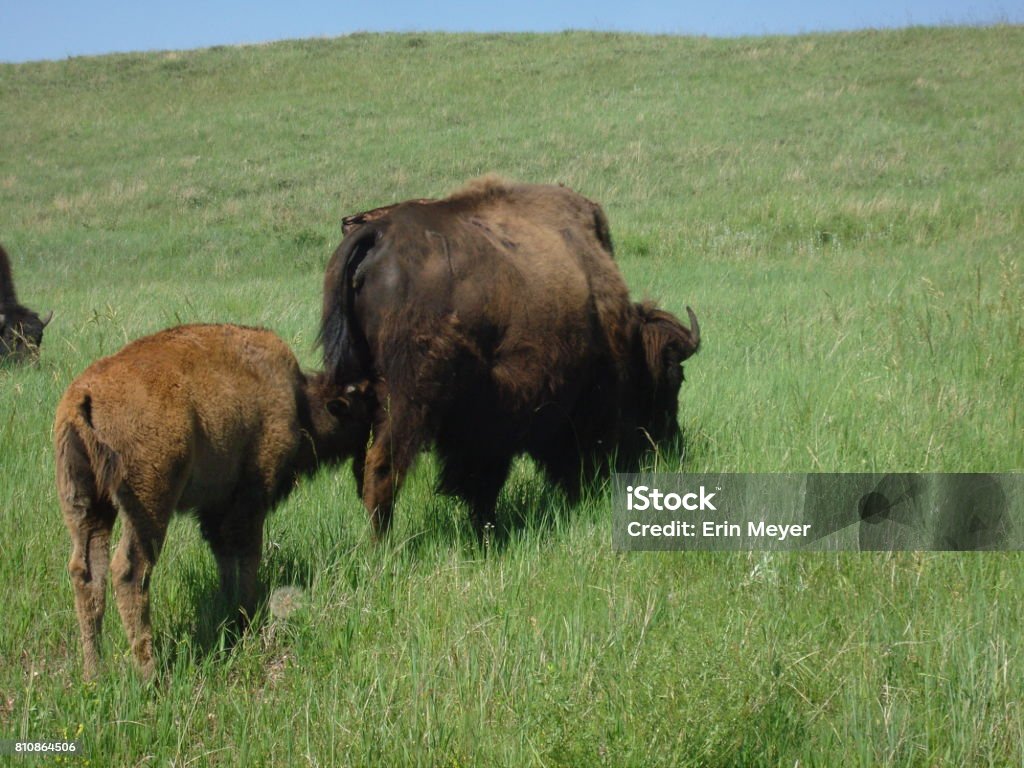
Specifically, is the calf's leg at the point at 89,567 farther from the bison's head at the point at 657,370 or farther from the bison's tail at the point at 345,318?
the bison's head at the point at 657,370

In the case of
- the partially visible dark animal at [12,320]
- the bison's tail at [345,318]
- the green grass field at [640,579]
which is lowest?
the green grass field at [640,579]

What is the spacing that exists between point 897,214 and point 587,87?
19599mm

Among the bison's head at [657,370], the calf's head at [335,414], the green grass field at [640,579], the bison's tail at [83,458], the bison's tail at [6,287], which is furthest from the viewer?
the bison's tail at [6,287]

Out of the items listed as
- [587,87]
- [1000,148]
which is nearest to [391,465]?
[1000,148]

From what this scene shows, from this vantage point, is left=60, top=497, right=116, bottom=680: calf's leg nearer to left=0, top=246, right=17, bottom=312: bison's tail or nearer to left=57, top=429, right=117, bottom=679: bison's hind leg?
left=57, top=429, right=117, bottom=679: bison's hind leg

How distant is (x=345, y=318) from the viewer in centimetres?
471

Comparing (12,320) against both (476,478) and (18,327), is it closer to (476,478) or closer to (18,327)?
(18,327)

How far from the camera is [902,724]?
295cm

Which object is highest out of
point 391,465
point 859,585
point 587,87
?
point 587,87

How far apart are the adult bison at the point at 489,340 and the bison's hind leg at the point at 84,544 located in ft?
4.70

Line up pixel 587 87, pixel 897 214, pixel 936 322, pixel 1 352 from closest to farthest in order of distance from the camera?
1. pixel 936 322
2. pixel 1 352
3. pixel 897 214
4. pixel 587 87

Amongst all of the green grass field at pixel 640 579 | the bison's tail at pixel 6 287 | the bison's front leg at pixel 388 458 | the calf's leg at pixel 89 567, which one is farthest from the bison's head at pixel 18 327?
the calf's leg at pixel 89 567

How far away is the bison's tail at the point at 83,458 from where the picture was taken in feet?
10.9

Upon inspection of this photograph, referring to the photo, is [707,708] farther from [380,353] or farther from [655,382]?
[655,382]
